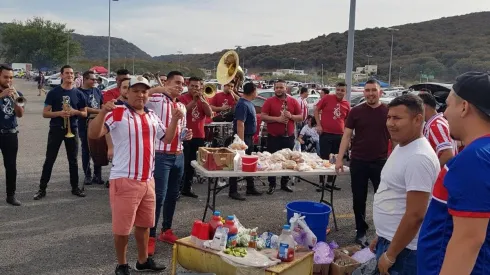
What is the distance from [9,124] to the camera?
6078 millimetres

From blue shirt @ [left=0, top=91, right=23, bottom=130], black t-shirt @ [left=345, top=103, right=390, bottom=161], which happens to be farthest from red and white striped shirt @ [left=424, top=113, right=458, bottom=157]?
blue shirt @ [left=0, top=91, right=23, bottom=130]

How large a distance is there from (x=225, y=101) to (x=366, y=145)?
4.51m

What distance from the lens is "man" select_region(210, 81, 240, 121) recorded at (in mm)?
9039

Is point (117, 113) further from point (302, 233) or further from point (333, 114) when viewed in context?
point (333, 114)

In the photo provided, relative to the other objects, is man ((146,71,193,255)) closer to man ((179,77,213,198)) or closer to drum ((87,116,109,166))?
man ((179,77,213,198))

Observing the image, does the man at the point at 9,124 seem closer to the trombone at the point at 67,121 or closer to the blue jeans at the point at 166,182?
the trombone at the point at 67,121

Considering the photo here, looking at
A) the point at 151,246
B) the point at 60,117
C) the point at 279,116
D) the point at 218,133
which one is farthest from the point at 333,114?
the point at 60,117

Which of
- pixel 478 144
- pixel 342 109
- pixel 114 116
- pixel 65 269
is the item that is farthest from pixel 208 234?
pixel 342 109

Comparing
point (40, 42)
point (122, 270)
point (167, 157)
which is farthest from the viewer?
point (40, 42)

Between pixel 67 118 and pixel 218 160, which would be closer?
pixel 218 160

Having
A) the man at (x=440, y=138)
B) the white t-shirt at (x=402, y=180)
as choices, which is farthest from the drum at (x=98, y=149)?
the white t-shirt at (x=402, y=180)

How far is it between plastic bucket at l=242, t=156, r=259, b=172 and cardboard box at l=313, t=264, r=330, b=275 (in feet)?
5.62

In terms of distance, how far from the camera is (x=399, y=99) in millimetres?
2996

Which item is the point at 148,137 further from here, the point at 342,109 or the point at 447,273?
the point at 342,109
